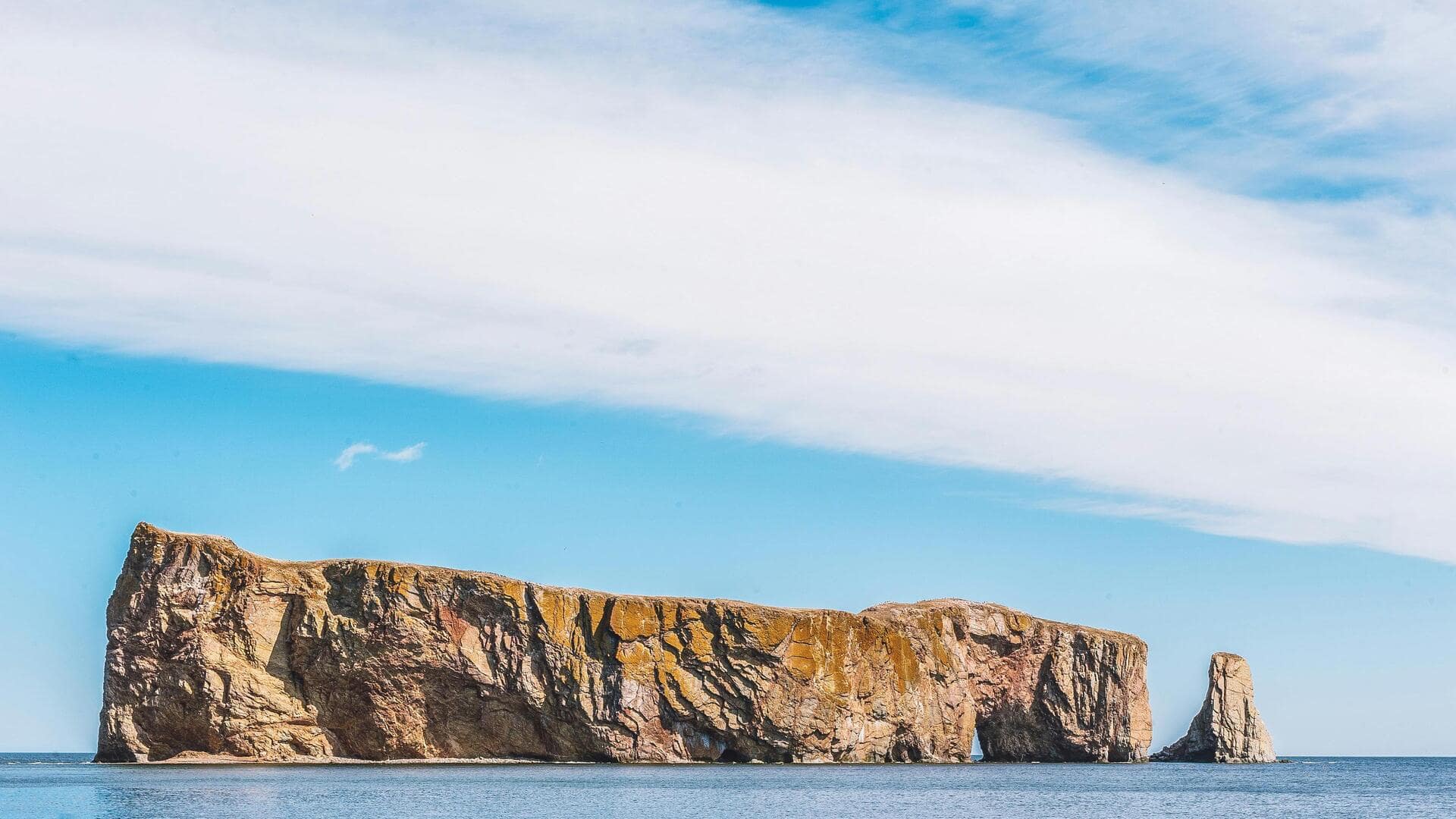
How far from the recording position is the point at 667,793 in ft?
209

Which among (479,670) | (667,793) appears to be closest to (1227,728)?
(479,670)

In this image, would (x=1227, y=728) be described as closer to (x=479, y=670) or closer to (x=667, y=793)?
(x=479, y=670)

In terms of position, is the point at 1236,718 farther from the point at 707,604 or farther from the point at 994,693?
the point at 707,604

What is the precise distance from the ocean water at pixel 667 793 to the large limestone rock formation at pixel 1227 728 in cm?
2505

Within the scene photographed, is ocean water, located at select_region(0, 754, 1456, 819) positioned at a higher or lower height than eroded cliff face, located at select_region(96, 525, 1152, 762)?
lower

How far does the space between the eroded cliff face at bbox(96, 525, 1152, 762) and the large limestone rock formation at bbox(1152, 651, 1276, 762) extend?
105 feet

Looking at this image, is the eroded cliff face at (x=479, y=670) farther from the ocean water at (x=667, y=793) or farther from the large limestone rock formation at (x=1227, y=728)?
the large limestone rock formation at (x=1227, y=728)

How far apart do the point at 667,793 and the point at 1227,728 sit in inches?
3050

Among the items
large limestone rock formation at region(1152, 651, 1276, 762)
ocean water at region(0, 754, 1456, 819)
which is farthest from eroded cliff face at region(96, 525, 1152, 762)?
large limestone rock formation at region(1152, 651, 1276, 762)

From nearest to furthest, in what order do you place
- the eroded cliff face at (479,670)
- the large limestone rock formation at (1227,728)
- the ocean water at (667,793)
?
1. the ocean water at (667,793)
2. the eroded cliff face at (479,670)
3. the large limestone rock formation at (1227,728)

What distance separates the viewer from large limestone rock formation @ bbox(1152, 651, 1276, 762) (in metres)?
121

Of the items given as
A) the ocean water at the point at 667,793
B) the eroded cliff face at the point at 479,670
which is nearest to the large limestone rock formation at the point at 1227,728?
the ocean water at the point at 667,793

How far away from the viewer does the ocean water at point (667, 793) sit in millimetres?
53562

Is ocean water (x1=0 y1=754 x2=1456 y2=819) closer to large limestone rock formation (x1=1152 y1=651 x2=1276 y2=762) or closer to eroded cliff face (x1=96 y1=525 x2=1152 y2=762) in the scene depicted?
eroded cliff face (x1=96 y1=525 x2=1152 y2=762)
